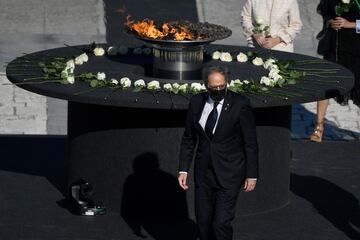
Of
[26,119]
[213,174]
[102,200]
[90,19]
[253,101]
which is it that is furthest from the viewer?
[90,19]

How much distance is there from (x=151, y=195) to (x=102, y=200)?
0.53m

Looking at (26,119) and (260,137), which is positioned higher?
(260,137)

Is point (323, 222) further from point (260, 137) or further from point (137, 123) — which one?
point (137, 123)

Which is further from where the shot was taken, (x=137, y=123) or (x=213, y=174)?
(x=137, y=123)

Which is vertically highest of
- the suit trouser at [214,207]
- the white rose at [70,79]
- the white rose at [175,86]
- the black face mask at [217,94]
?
the black face mask at [217,94]

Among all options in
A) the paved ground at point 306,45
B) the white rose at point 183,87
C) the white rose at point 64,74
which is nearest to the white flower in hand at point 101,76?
the white rose at point 64,74

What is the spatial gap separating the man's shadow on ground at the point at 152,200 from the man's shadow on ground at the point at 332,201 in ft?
4.61

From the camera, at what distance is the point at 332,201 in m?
13.8

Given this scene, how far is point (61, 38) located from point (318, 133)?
5589 millimetres

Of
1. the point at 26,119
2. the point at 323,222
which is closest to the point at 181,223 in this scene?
the point at 323,222

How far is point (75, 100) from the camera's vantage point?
489 inches

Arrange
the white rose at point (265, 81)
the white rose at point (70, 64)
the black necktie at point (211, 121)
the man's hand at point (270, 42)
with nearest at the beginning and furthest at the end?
the black necktie at point (211, 121) → the white rose at point (265, 81) → the white rose at point (70, 64) → the man's hand at point (270, 42)

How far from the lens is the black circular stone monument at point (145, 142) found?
1270 centimetres

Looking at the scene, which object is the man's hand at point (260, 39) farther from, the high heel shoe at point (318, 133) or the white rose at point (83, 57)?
the white rose at point (83, 57)
